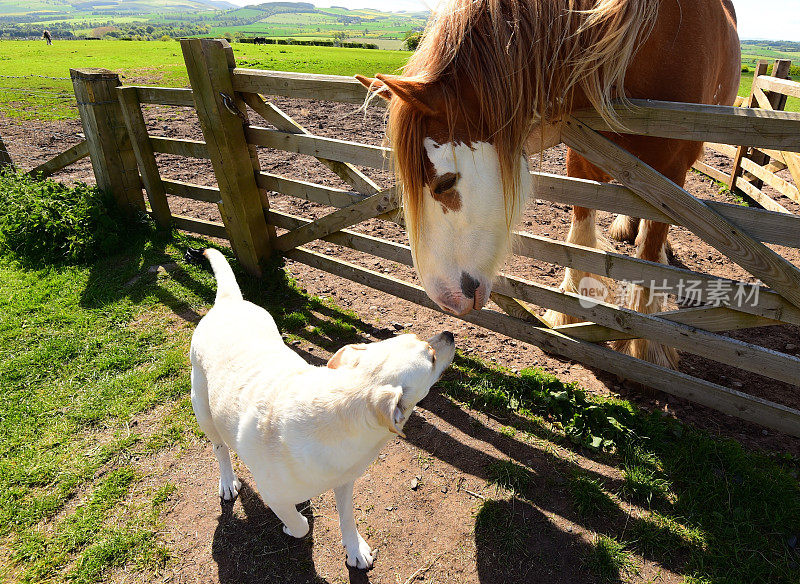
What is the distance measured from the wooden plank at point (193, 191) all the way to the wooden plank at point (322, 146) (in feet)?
3.58

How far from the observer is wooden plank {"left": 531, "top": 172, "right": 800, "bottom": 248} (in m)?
2.35

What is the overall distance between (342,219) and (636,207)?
92.7 inches

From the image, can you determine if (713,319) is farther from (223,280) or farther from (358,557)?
(223,280)

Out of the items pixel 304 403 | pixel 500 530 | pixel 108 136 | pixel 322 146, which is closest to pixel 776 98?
pixel 322 146

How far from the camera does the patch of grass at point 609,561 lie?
7.88 ft

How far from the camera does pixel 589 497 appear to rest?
9.02 ft

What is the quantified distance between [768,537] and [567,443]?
1.14 metres

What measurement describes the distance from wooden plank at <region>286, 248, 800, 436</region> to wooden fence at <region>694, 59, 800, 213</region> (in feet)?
13.0

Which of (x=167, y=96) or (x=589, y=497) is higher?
(x=167, y=96)

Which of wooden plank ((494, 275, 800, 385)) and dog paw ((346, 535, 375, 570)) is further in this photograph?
wooden plank ((494, 275, 800, 385))

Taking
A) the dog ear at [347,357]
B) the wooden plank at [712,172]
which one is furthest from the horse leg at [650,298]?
the wooden plank at [712,172]

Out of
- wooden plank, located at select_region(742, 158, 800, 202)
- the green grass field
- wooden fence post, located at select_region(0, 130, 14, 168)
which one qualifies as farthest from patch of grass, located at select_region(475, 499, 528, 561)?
the green grass field

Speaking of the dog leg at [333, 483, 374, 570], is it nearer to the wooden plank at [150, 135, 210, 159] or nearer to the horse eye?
the horse eye

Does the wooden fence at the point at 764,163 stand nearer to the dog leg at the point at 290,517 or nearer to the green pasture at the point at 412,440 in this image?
the green pasture at the point at 412,440
